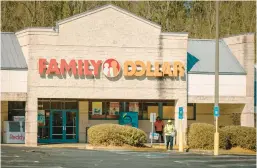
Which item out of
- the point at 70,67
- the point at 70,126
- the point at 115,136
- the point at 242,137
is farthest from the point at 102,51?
the point at 242,137

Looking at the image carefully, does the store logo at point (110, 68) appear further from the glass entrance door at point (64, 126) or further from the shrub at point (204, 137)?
the shrub at point (204, 137)

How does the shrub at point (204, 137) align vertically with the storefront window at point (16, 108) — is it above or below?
below

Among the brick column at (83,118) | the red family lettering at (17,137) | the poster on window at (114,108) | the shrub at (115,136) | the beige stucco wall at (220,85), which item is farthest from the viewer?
the poster on window at (114,108)

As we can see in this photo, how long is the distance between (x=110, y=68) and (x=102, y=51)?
3.73 ft

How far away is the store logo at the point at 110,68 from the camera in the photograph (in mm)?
41688

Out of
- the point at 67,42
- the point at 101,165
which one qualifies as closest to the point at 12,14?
the point at 67,42

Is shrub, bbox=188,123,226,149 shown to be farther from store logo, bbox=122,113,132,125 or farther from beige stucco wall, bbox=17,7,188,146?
store logo, bbox=122,113,132,125

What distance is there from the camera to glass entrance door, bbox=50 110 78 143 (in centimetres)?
4425

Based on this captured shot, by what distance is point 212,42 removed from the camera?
47875 millimetres

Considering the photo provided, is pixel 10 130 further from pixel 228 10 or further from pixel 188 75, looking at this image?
pixel 228 10

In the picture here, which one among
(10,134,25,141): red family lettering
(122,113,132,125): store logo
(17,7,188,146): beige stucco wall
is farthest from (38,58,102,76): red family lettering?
(122,113,132,125): store logo

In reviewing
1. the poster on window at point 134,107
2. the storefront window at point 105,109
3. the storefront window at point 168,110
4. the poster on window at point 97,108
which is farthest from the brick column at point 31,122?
the storefront window at point 168,110

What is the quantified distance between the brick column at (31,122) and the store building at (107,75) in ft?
0.19

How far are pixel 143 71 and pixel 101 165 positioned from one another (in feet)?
57.4
